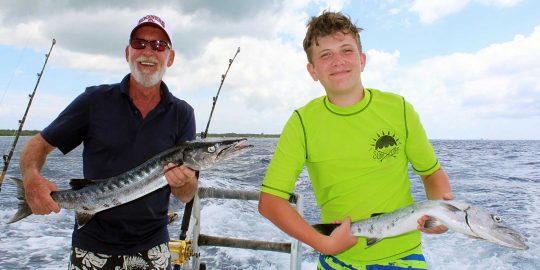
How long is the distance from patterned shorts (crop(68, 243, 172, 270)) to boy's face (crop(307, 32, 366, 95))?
6.82 ft

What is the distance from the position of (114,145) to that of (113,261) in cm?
97

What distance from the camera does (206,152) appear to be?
11.3 feet

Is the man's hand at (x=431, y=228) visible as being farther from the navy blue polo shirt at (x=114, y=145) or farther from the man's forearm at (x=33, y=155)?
the man's forearm at (x=33, y=155)

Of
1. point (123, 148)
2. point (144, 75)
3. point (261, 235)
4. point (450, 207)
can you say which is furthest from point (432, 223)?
point (261, 235)

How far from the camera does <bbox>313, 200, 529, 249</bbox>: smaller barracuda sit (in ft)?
7.89

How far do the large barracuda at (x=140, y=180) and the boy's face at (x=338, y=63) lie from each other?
101 cm

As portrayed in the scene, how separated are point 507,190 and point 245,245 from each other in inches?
610

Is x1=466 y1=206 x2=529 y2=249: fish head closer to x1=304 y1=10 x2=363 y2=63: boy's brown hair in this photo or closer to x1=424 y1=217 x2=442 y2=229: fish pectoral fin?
x1=424 y1=217 x2=442 y2=229: fish pectoral fin

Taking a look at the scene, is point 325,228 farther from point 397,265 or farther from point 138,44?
point 138,44

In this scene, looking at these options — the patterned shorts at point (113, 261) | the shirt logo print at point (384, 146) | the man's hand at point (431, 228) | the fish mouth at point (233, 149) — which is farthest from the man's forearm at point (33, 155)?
the man's hand at point (431, 228)

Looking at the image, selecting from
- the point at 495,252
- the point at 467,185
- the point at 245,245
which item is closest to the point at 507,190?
the point at 467,185

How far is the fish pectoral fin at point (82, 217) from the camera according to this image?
135 inches

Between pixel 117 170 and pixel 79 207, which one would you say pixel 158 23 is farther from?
pixel 79 207

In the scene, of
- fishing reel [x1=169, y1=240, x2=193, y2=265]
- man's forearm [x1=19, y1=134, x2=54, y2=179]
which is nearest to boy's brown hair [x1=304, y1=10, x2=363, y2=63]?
man's forearm [x1=19, y1=134, x2=54, y2=179]
